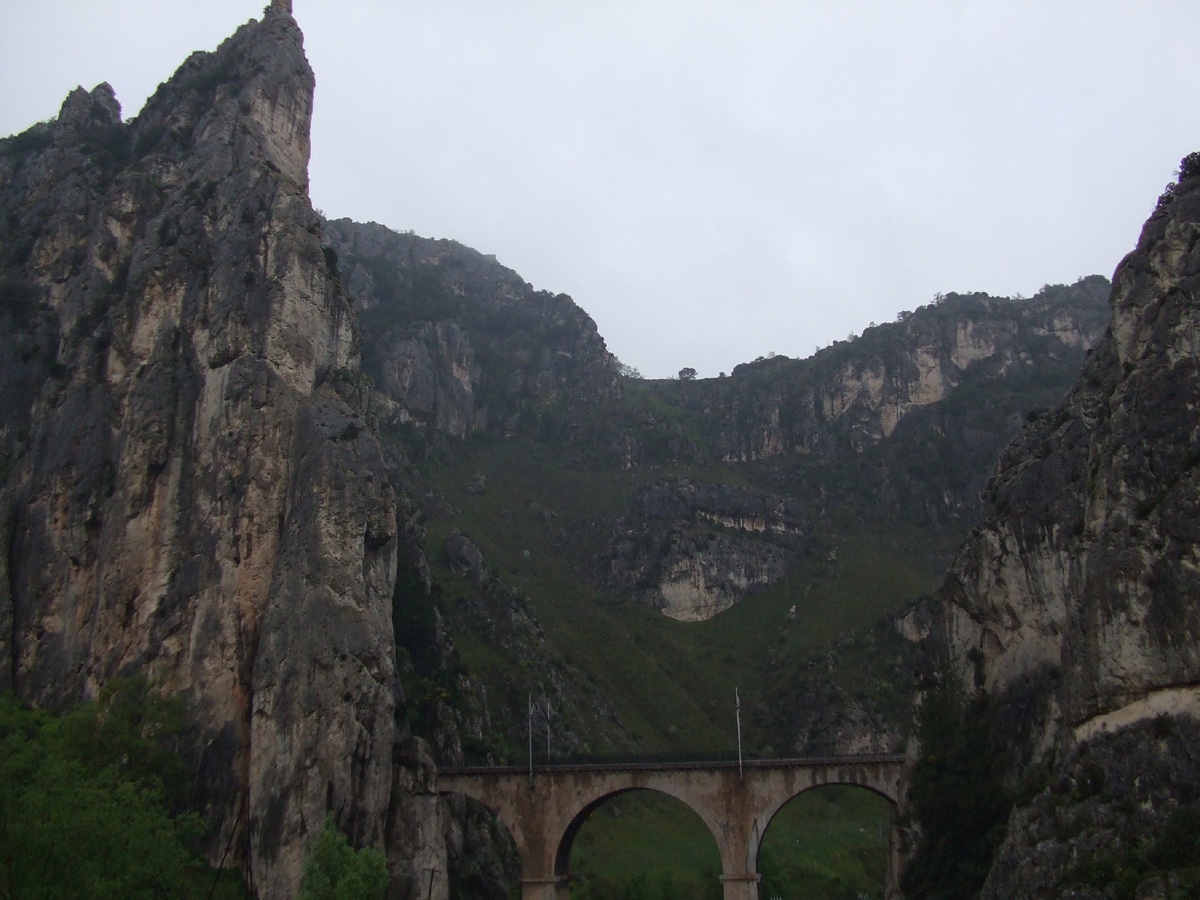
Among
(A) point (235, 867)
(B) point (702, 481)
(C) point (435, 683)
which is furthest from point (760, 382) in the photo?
(A) point (235, 867)

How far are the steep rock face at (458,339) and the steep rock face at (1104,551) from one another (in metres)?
88.0

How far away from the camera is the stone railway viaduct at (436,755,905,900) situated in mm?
56969

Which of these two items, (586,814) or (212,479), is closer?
(212,479)

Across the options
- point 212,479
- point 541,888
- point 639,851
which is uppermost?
point 212,479

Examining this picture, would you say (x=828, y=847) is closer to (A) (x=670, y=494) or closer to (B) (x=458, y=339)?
(A) (x=670, y=494)

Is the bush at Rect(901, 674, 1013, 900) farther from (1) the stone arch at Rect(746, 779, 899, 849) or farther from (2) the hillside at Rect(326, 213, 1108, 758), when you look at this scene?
(2) the hillside at Rect(326, 213, 1108, 758)

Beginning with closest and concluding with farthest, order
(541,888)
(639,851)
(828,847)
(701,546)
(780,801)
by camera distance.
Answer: (780,801) → (541,888) → (639,851) → (828,847) → (701,546)

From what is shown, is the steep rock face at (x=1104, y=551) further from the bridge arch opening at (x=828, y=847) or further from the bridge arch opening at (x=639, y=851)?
the bridge arch opening at (x=639, y=851)

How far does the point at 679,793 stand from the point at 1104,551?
94.3ft

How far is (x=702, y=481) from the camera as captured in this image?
5074 inches

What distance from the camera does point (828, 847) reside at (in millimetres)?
77312

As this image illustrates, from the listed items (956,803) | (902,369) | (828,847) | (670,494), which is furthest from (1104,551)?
(902,369)

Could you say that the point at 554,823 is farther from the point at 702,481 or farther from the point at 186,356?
the point at 702,481

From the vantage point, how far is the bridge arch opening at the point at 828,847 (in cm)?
6956
